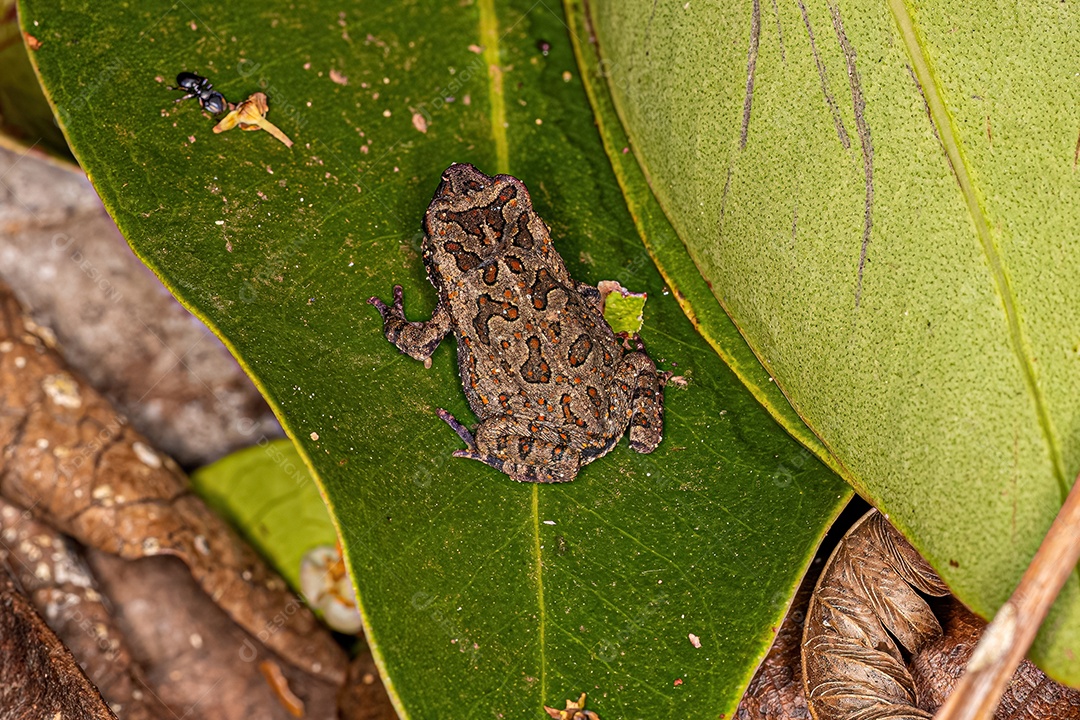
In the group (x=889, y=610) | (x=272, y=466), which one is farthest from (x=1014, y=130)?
(x=272, y=466)

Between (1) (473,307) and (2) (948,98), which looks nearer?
(2) (948,98)

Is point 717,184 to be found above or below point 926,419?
above

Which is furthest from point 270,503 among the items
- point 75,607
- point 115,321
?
point 115,321

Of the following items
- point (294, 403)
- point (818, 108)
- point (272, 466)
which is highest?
point (818, 108)

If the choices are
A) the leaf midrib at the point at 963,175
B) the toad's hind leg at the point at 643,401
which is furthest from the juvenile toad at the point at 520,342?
the leaf midrib at the point at 963,175

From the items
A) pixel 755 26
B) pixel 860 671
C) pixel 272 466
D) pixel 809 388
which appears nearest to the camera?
pixel 755 26

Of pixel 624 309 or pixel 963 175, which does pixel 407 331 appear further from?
pixel 963 175

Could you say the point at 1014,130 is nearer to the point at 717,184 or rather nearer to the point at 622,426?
the point at 717,184
